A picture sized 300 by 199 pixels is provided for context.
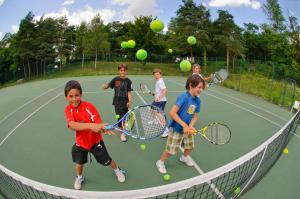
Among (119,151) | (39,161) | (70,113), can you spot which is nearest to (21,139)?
(39,161)

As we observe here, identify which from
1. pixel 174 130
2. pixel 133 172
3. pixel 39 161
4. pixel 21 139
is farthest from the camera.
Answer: pixel 21 139

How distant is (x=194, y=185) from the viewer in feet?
8.20

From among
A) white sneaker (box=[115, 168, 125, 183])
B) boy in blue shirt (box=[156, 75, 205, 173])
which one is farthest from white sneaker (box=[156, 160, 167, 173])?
white sneaker (box=[115, 168, 125, 183])

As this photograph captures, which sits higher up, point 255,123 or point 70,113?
point 70,113

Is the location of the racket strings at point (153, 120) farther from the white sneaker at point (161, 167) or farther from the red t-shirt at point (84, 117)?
the red t-shirt at point (84, 117)

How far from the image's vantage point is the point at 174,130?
4.57 m

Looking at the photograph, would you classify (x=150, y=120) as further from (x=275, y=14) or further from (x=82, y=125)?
(x=275, y=14)

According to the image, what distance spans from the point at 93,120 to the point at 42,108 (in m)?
7.48

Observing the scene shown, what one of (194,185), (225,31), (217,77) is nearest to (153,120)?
(194,185)

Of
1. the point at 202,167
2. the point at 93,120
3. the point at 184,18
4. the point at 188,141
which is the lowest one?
the point at 202,167

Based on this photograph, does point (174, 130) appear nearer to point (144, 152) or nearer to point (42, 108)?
point (144, 152)

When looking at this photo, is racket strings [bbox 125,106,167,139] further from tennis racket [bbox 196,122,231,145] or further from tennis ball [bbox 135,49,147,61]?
tennis ball [bbox 135,49,147,61]

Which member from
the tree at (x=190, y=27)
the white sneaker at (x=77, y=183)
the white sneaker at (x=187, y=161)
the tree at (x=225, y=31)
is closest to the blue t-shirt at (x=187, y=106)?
the white sneaker at (x=187, y=161)

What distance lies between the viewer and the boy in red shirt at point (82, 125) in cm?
356
